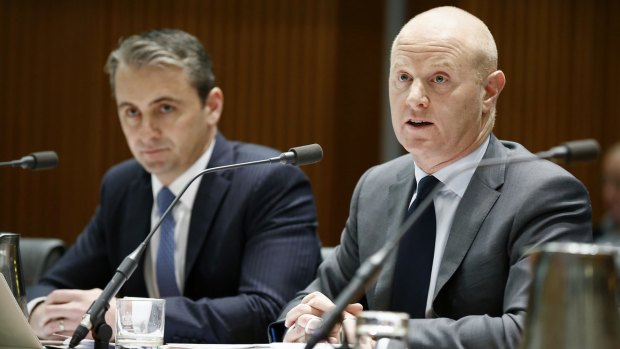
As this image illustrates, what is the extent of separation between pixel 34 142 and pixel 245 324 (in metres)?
2.92

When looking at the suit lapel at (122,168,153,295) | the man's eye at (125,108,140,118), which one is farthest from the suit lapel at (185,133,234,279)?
the man's eye at (125,108,140,118)

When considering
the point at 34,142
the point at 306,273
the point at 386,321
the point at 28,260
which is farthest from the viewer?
the point at 34,142

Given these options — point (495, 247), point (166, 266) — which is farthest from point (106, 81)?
point (495, 247)

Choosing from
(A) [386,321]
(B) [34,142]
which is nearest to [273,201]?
(A) [386,321]

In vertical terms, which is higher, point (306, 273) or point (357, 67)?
point (357, 67)

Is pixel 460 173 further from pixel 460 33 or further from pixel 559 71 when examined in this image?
pixel 559 71

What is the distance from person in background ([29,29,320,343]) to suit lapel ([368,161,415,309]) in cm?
56

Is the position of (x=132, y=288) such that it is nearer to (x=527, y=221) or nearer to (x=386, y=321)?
(x=527, y=221)

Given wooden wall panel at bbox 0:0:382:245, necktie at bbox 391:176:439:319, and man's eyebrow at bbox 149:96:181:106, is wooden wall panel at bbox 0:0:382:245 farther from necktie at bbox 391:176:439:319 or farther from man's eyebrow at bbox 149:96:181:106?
necktie at bbox 391:176:439:319

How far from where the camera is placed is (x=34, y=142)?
5520 mm

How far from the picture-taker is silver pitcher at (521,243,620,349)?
133 centimetres

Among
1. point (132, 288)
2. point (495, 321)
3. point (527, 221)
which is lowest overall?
point (132, 288)

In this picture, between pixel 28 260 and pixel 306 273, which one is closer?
pixel 306 273

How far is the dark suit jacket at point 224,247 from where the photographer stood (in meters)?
3.03
